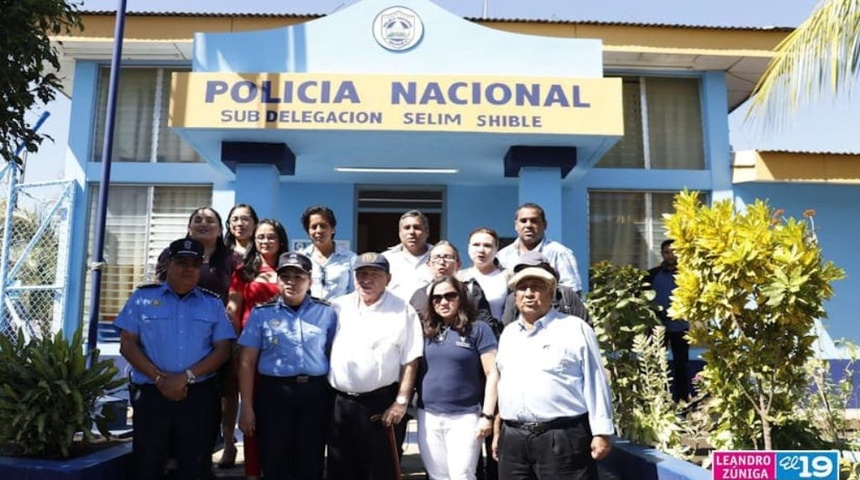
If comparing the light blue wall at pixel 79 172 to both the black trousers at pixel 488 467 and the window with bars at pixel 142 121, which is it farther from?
the black trousers at pixel 488 467

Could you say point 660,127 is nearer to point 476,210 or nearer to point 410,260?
point 476,210

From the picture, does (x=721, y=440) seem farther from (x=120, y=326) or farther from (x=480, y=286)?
(x=120, y=326)

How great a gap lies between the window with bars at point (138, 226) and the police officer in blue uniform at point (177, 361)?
588cm

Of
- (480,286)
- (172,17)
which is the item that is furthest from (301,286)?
(172,17)

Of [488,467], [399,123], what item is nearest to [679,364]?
[488,467]

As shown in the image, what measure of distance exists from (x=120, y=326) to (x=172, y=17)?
6.54 meters

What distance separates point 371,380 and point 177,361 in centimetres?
114

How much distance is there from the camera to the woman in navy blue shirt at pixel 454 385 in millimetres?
3570

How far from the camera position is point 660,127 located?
9922mm

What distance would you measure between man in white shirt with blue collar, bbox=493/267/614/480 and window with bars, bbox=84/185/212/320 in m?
7.15

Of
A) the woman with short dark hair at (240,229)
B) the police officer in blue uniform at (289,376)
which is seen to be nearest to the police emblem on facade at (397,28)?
the woman with short dark hair at (240,229)

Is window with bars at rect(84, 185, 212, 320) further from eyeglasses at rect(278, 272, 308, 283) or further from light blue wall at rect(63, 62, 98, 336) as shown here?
eyeglasses at rect(278, 272, 308, 283)

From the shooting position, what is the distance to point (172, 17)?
9.12m

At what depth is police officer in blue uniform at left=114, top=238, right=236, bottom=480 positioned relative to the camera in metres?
3.76
